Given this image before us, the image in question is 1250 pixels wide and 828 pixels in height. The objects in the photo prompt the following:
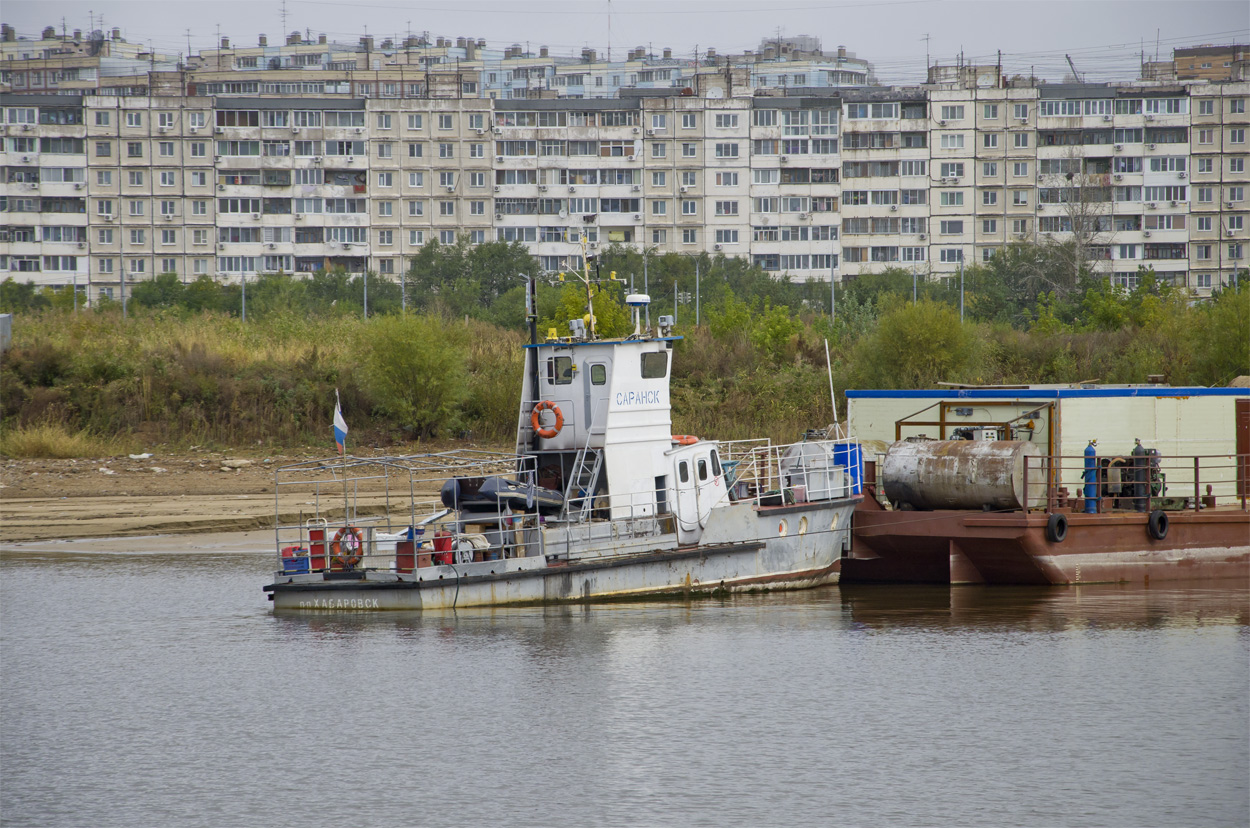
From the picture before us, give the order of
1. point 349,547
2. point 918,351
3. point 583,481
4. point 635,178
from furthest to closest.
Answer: point 635,178, point 918,351, point 583,481, point 349,547

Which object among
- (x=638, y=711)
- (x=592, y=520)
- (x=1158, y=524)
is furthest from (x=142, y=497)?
(x=1158, y=524)

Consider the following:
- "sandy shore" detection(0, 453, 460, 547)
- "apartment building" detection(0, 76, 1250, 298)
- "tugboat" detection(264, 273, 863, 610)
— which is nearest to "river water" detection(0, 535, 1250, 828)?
"tugboat" detection(264, 273, 863, 610)

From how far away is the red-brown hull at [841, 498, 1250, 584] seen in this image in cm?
2266

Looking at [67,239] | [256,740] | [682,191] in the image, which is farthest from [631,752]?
[67,239]

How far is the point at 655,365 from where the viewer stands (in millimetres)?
22469

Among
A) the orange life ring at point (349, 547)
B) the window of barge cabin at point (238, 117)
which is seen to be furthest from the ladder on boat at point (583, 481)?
the window of barge cabin at point (238, 117)

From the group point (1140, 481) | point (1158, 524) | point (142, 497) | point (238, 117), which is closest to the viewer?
point (1158, 524)

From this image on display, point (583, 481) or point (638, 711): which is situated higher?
point (583, 481)

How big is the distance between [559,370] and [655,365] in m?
1.51

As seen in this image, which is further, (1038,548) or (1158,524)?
(1158,524)

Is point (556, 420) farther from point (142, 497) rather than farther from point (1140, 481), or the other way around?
point (142, 497)

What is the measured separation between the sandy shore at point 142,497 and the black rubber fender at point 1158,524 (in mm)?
17533

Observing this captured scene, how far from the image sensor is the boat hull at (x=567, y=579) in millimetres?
20594

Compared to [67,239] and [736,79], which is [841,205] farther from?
[67,239]
